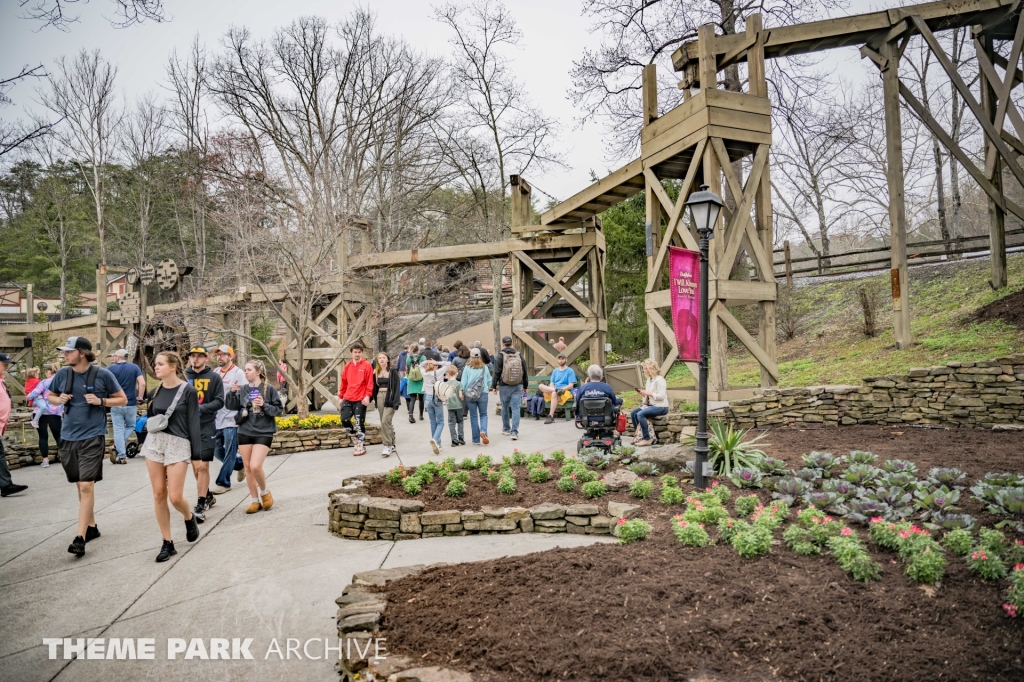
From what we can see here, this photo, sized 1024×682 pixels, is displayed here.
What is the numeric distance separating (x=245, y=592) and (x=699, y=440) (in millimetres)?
4657

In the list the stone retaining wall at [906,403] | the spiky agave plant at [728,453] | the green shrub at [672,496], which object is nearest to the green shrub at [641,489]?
the green shrub at [672,496]

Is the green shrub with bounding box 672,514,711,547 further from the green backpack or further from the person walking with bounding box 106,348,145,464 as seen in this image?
the green backpack

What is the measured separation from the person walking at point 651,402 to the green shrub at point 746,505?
3.74 meters

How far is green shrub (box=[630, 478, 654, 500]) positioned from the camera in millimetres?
6414

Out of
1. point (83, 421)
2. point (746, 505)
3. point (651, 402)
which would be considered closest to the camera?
point (746, 505)

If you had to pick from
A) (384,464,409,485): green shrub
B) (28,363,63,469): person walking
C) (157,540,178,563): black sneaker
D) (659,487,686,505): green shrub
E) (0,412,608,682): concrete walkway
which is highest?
(28,363,63,469): person walking

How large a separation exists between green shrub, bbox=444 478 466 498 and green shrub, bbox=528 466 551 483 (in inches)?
36.1

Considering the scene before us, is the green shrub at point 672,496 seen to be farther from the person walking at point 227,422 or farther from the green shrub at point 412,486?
the person walking at point 227,422

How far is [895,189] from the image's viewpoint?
10594 mm

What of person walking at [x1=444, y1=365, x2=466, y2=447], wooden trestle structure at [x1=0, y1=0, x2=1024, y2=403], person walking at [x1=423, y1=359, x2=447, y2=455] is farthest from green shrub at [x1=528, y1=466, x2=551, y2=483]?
wooden trestle structure at [x1=0, y1=0, x2=1024, y2=403]

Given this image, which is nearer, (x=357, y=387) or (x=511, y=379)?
(x=357, y=387)

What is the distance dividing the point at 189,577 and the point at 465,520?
242cm

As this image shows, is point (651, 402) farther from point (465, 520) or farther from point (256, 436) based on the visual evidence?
point (256, 436)

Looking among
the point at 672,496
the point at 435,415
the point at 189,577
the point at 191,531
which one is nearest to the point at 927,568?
the point at 672,496
